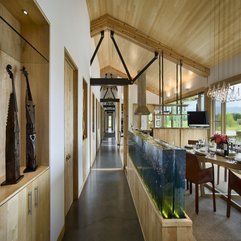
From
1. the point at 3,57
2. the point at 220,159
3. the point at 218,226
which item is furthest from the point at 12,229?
the point at 220,159

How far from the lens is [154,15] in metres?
5.68

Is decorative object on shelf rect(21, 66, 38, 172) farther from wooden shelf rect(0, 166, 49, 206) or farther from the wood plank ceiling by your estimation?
the wood plank ceiling

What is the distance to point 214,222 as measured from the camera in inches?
118

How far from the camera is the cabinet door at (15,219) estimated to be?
4.18 feet

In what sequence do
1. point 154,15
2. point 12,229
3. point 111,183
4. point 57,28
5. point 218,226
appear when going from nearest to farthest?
point 12,229, point 57,28, point 218,226, point 111,183, point 154,15

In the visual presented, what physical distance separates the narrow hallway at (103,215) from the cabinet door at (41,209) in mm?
744

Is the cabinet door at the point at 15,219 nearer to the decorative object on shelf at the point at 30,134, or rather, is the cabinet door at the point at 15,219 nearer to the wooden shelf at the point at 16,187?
the wooden shelf at the point at 16,187

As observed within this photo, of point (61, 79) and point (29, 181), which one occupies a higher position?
point (61, 79)

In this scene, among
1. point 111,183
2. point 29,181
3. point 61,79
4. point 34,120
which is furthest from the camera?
point 111,183

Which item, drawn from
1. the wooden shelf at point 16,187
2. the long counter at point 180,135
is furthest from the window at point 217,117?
the wooden shelf at point 16,187

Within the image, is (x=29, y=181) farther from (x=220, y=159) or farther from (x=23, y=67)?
(x=220, y=159)

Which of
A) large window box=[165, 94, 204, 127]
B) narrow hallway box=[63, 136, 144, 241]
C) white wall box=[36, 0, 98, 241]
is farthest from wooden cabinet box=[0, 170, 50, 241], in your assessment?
large window box=[165, 94, 204, 127]

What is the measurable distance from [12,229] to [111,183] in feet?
12.3

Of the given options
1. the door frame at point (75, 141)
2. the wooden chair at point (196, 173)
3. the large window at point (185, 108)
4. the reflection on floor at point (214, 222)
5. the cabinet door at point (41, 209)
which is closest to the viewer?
the cabinet door at point (41, 209)
